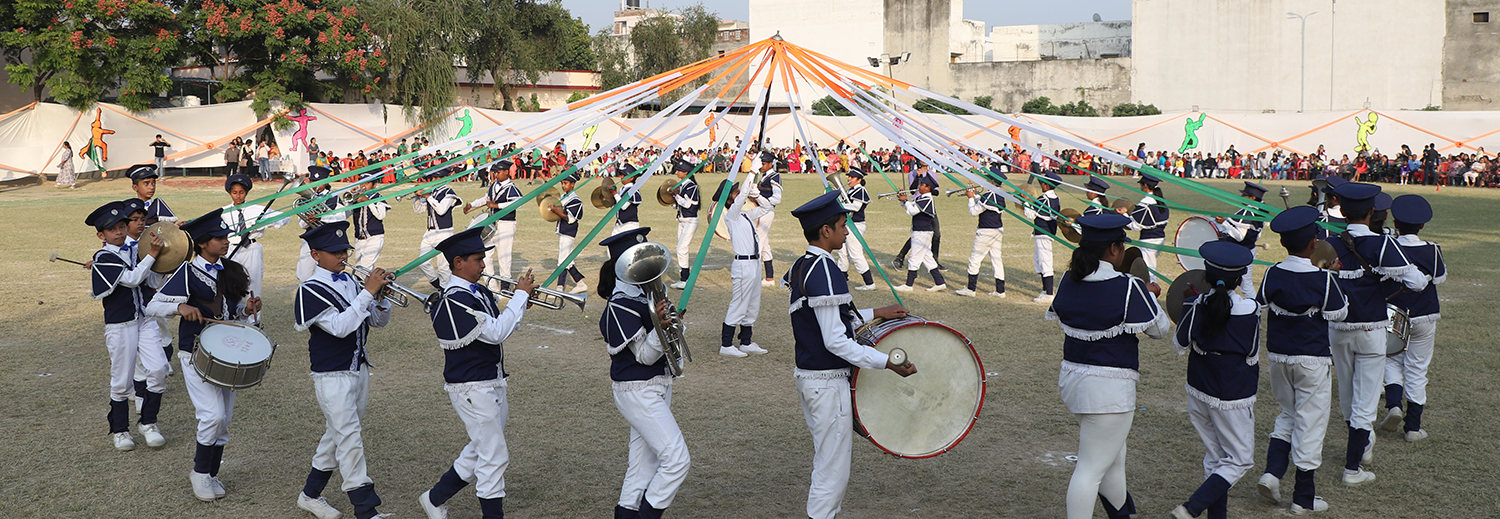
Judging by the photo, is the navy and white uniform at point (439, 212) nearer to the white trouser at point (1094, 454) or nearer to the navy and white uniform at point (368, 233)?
the navy and white uniform at point (368, 233)

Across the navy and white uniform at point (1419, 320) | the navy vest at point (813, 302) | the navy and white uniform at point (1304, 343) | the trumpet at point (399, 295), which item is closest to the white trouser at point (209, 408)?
the trumpet at point (399, 295)

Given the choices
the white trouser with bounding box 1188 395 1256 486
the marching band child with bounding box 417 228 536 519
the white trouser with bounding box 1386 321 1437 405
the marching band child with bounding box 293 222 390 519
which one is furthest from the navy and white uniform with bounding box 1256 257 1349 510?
the marching band child with bounding box 293 222 390 519

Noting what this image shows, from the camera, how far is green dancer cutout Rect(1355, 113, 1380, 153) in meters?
37.4

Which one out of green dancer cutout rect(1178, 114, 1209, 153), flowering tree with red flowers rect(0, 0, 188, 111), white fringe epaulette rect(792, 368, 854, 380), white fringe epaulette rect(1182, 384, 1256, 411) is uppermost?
flowering tree with red flowers rect(0, 0, 188, 111)

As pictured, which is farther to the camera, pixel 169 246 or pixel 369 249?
pixel 369 249

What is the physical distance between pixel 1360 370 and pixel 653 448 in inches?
174

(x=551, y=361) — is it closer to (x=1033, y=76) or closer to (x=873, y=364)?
(x=873, y=364)

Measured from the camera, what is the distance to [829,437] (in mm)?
4883

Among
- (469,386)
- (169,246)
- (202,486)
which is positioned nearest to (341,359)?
(469,386)

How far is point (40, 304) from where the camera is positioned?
11820mm

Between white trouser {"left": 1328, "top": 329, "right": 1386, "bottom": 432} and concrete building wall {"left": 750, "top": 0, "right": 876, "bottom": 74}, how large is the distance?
53616 mm

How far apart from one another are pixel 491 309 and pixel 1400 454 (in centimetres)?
581

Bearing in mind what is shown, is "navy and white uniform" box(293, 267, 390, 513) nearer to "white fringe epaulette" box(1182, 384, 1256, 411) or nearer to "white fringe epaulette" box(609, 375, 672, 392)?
"white fringe epaulette" box(609, 375, 672, 392)

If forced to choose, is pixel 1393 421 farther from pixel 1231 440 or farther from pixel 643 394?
pixel 643 394
